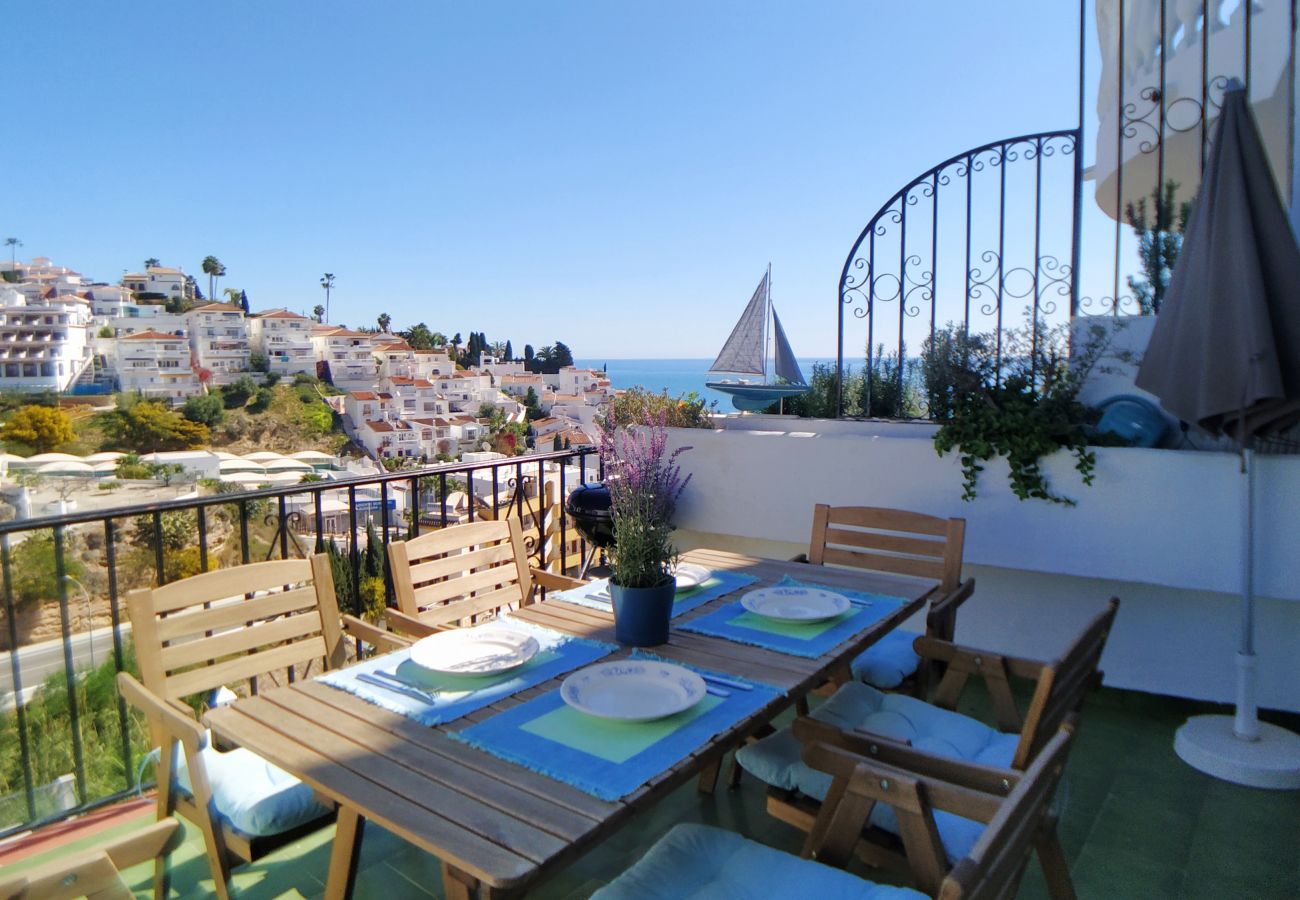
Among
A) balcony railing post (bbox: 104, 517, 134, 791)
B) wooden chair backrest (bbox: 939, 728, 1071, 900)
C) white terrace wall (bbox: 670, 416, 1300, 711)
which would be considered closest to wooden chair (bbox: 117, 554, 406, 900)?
balcony railing post (bbox: 104, 517, 134, 791)

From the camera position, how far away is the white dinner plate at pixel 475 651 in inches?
58.9

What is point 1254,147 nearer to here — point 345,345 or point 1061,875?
point 1061,875

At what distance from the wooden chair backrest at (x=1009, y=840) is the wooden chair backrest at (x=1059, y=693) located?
23cm

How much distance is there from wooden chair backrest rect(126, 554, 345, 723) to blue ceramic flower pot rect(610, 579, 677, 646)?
0.80 metres

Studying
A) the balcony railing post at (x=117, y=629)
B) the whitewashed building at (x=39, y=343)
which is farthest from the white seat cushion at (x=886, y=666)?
the whitewashed building at (x=39, y=343)

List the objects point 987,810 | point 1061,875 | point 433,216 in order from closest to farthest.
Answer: point 987,810
point 1061,875
point 433,216

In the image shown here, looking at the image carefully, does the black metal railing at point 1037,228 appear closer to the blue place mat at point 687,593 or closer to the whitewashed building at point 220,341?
the blue place mat at point 687,593

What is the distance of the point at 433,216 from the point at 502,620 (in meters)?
66.1

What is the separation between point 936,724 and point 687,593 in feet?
2.30

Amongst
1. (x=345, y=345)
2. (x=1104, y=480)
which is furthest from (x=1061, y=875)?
(x=345, y=345)

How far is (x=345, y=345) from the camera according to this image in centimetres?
5234

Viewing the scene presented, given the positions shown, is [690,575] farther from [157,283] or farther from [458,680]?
[157,283]

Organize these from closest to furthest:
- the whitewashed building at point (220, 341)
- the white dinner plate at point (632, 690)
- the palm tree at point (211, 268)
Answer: the white dinner plate at point (632, 690) → the whitewashed building at point (220, 341) → the palm tree at point (211, 268)

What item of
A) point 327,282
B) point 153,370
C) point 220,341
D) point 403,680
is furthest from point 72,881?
point 327,282
